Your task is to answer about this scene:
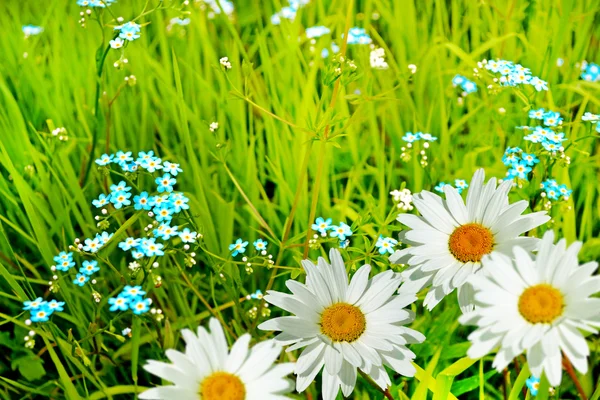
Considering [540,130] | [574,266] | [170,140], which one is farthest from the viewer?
[170,140]

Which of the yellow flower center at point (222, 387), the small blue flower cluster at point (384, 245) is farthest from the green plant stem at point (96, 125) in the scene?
the yellow flower center at point (222, 387)

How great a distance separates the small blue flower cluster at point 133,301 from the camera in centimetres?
104

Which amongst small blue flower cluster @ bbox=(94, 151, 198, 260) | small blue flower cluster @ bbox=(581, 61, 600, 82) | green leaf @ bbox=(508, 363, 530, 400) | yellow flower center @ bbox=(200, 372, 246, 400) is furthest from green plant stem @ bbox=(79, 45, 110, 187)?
small blue flower cluster @ bbox=(581, 61, 600, 82)

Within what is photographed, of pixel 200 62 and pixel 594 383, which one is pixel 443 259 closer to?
pixel 594 383

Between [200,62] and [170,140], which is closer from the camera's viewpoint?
[170,140]

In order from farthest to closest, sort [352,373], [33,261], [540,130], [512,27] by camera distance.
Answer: [512,27] → [33,261] → [540,130] → [352,373]

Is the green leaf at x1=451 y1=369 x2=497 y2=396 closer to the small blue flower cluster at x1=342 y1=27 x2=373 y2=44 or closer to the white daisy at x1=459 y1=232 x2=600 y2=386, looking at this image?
the white daisy at x1=459 y1=232 x2=600 y2=386

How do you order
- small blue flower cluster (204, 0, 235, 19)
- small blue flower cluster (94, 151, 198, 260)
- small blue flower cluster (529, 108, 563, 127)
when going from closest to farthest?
small blue flower cluster (94, 151, 198, 260) → small blue flower cluster (529, 108, 563, 127) → small blue flower cluster (204, 0, 235, 19)

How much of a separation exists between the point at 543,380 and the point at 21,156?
1.34 meters

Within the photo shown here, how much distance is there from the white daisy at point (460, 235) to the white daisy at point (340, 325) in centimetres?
5

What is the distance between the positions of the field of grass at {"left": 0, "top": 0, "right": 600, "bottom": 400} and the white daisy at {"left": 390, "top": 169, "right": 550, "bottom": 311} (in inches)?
4.9

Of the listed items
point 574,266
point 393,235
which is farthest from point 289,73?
point 574,266

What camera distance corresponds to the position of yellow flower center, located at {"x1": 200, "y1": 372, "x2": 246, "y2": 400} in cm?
84

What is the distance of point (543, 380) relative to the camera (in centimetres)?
92
